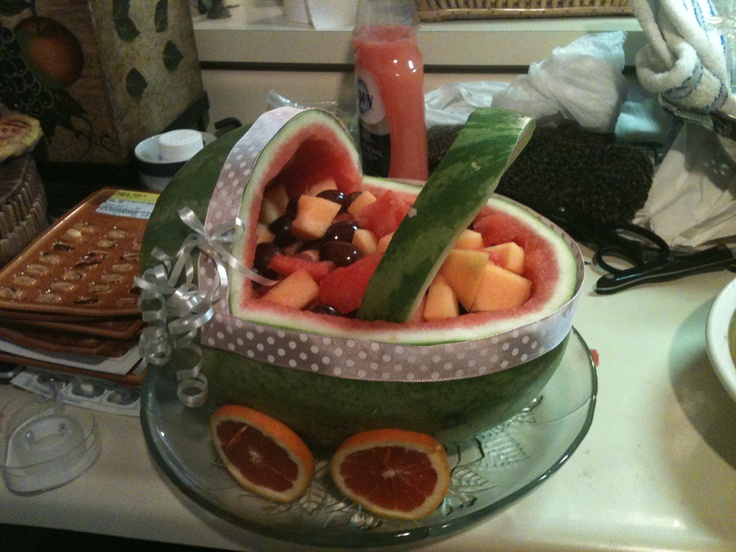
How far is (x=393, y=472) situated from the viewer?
18.9 inches

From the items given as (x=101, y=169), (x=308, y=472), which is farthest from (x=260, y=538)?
(x=101, y=169)

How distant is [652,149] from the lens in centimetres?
89

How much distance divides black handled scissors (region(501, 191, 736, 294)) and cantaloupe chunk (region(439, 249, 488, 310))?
1.10 ft

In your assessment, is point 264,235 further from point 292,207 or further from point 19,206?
point 19,206

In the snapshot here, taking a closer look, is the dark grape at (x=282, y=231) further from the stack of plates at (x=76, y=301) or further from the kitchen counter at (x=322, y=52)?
the kitchen counter at (x=322, y=52)

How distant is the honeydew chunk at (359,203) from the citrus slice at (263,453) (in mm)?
230

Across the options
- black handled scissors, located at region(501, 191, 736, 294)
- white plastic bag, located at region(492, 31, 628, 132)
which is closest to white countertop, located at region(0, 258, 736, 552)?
black handled scissors, located at region(501, 191, 736, 294)

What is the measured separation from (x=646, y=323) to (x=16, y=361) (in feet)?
2.40

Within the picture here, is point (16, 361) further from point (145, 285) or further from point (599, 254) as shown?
point (599, 254)

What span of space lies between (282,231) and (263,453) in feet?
0.70

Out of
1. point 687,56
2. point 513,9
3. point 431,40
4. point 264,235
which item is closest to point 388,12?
point 431,40

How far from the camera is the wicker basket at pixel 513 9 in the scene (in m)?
1.05

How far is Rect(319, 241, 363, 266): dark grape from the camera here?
540 mm

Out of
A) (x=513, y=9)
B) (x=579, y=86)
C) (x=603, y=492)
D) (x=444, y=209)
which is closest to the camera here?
(x=444, y=209)
